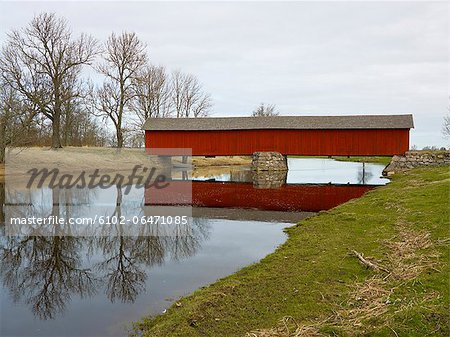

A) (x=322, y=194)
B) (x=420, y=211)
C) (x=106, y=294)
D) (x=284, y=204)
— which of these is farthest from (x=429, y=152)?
(x=106, y=294)

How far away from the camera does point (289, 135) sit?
3334 cm

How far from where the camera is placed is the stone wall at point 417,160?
2906 centimetres

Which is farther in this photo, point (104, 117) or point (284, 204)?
point (104, 117)

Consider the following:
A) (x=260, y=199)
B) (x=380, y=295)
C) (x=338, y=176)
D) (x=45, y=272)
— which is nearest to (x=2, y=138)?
(x=260, y=199)

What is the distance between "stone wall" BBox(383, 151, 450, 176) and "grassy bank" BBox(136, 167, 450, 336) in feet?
74.3

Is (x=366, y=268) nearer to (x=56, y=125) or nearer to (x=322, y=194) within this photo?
(x=322, y=194)

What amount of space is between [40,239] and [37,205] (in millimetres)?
5789

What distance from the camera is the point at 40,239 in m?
9.81

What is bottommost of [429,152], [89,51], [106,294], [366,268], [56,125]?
[106,294]

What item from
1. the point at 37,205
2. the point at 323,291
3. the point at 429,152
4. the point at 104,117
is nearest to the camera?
the point at 323,291

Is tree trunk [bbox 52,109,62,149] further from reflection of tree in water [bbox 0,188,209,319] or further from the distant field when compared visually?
reflection of tree in water [bbox 0,188,209,319]

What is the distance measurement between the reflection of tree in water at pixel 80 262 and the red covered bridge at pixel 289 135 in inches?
910

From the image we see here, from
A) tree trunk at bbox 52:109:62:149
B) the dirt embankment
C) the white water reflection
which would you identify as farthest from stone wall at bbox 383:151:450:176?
tree trunk at bbox 52:109:62:149

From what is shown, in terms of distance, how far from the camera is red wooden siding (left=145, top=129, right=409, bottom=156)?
31703 millimetres
